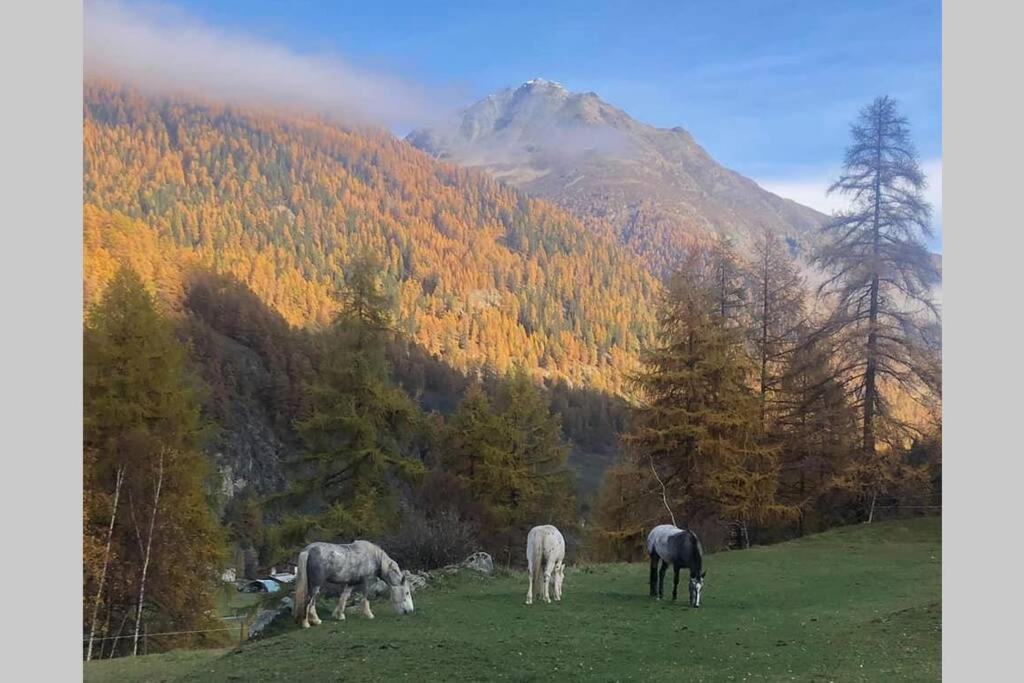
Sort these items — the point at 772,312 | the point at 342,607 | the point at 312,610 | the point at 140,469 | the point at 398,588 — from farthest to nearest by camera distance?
the point at 772,312 → the point at 140,469 → the point at 398,588 → the point at 342,607 → the point at 312,610

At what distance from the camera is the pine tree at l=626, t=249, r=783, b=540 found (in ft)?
96.3

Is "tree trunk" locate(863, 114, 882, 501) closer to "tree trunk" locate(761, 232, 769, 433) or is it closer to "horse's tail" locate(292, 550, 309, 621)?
"tree trunk" locate(761, 232, 769, 433)

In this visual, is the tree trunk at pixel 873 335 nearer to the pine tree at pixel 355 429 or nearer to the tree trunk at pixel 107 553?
the pine tree at pixel 355 429

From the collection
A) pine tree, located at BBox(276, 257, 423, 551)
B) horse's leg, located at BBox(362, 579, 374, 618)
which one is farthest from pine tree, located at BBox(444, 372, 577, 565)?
horse's leg, located at BBox(362, 579, 374, 618)

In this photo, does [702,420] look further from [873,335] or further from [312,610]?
[312,610]

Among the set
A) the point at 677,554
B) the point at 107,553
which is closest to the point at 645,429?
the point at 677,554

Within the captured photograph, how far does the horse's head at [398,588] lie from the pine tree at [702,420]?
51.0 feet

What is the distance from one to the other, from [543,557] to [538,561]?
169 mm

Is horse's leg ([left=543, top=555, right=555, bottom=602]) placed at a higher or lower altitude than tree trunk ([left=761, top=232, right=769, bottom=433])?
lower

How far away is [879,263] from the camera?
29922 millimetres

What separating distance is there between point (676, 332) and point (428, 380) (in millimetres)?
99418

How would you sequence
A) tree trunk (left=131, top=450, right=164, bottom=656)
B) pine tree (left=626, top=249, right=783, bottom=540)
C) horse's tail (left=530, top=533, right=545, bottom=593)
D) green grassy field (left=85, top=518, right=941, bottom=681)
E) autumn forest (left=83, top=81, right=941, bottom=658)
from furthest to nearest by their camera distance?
pine tree (left=626, top=249, right=783, bottom=540) < autumn forest (left=83, top=81, right=941, bottom=658) < tree trunk (left=131, top=450, right=164, bottom=656) < horse's tail (left=530, top=533, right=545, bottom=593) < green grassy field (left=85, top=518, right=941, bottom=681)

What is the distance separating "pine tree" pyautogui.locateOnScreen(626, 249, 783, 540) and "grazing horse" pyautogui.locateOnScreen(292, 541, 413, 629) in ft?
51.5

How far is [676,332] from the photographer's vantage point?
32.0 meters
